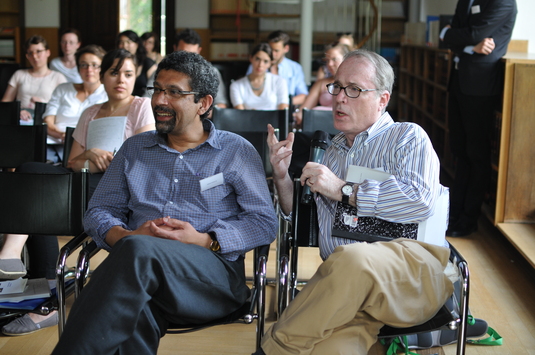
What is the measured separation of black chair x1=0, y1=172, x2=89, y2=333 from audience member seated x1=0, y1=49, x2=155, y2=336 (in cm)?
29

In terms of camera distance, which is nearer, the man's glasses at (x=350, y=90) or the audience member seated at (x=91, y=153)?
the man's glasses at (x=350, y=90)

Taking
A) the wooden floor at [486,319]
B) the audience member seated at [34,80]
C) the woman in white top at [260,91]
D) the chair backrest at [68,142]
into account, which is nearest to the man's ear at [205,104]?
the wooden floor at [486,319]

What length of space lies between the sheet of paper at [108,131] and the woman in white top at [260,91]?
2247 millimetres

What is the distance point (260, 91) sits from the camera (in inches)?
201

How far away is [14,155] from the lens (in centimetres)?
315

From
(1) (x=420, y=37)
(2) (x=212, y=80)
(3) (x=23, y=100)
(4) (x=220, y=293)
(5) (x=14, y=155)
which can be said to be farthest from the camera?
(1) (x=420, y=37)

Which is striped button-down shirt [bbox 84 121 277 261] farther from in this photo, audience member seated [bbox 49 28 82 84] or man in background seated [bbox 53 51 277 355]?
audience member seated [bbox 49 28 82 84]

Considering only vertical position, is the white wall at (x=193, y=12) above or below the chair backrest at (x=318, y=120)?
above

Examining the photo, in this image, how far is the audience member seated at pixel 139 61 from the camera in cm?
547

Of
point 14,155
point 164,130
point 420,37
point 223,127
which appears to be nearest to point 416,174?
point 164,130

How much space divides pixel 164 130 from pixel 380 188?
0.77 metres

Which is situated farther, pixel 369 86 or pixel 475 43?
pixel 475 43

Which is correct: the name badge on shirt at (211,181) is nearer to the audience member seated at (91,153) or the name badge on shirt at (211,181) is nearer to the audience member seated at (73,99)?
the audience member seated at (91,153)

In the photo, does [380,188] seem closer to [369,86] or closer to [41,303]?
[369,86]
